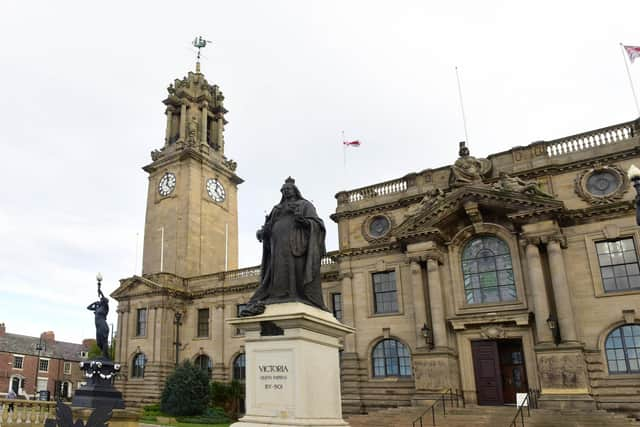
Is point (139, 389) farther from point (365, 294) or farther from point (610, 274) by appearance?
point (610, 274)

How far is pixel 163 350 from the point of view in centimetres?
3622

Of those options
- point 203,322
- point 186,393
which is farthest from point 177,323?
point 186,393

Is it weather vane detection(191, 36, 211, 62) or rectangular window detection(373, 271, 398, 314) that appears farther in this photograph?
weather vane detection(191, 36, 211, 62)

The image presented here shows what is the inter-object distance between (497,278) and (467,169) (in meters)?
5.77

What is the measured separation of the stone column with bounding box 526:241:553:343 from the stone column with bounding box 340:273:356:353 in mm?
9741

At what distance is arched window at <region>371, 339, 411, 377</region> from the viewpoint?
26.6m

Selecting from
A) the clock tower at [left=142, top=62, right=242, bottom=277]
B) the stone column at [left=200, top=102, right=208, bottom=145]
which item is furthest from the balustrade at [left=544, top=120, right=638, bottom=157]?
the stone column at [left=200, top=102, right=208, bottom=145]

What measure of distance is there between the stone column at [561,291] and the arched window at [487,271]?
2.01 metres

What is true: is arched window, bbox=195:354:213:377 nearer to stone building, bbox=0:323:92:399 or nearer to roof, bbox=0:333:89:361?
stone building, bbox=0:323:92:399

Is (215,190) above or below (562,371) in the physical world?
above

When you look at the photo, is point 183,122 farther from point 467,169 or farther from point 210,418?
point 467,169

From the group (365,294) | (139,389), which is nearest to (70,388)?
(139,389)

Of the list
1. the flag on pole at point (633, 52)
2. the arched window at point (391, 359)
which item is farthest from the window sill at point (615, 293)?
the flag on pole at point (633, 52)

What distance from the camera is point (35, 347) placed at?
59125 mm
